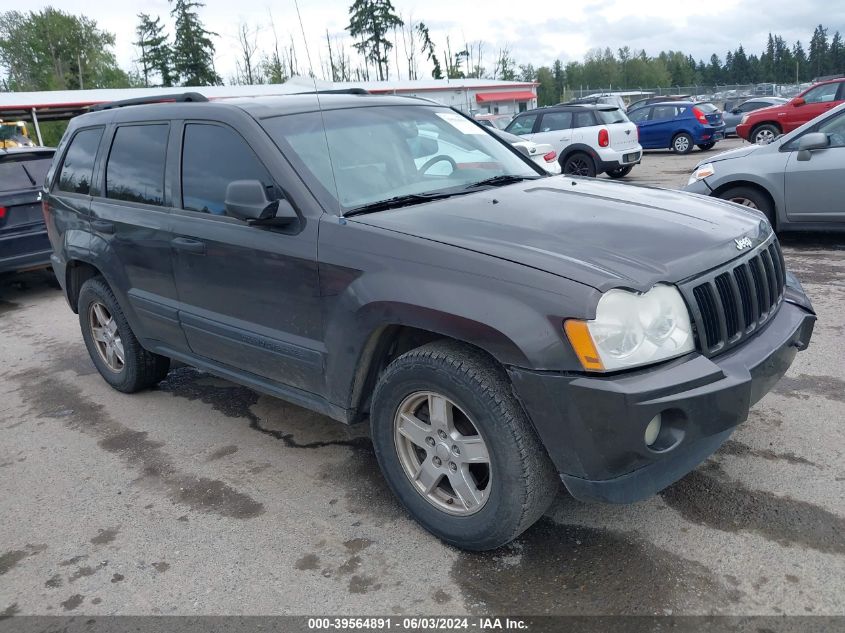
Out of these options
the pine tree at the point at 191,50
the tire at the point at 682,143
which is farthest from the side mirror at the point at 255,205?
the pine tree at the point at 191,50

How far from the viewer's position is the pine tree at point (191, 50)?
6525 cm

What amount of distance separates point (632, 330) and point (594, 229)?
0.61 meters

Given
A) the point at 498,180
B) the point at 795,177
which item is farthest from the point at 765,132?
the point at 498,180

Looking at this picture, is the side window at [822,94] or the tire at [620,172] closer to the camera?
the tire at [620,172]

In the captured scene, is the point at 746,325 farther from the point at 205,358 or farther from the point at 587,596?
the point at 205,358

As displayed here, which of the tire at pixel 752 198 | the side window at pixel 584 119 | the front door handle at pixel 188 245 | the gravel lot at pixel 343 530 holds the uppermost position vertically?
the side window at pixel 584 119

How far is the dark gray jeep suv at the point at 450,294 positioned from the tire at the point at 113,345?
1.27 feet

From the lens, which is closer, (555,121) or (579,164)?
(579,164)

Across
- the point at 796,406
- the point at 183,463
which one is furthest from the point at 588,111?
the point at 183,463

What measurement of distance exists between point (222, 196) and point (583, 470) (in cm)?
230

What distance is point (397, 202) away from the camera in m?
3.47

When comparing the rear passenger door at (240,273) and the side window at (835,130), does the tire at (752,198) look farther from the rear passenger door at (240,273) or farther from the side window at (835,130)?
the rear passenger door at (240,273)

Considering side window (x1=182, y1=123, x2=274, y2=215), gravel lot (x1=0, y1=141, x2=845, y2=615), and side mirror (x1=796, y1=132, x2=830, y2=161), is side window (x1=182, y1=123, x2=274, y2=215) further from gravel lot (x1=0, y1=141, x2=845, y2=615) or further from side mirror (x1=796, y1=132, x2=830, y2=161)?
side mirror (x1=796, y1=132, x2=830, y2=161)

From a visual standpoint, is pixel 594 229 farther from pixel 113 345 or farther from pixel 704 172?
pixel 704 172
